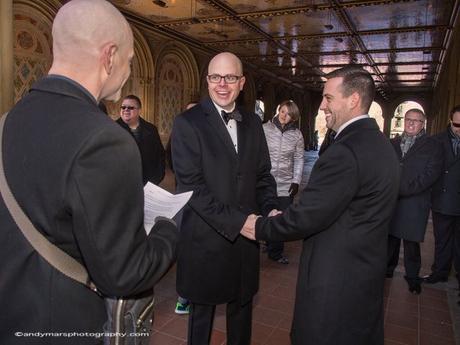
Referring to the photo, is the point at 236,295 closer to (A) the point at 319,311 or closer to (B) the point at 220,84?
(A) the point at 319,311

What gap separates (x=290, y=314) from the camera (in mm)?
3318

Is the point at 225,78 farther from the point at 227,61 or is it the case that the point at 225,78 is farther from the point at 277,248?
the point at 277,248

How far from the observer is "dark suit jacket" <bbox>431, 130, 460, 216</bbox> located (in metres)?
4.09

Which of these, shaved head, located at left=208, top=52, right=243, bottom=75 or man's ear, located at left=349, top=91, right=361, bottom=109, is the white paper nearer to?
man's ear, located at left=349, top=91, right=361, bottom=109

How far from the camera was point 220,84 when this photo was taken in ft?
7.28

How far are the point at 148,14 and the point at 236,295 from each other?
9665 millimetres

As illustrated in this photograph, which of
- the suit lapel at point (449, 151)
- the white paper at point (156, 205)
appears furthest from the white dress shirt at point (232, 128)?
the suit lapel at point (449, 151)

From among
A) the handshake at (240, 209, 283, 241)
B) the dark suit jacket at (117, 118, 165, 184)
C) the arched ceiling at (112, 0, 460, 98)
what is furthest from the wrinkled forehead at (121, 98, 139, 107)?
the arched ceiling at (112, 0, 460, 98)

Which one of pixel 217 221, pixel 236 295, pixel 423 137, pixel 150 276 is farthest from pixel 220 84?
pixel 423 137

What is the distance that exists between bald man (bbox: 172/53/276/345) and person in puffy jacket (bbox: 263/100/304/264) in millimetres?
2201

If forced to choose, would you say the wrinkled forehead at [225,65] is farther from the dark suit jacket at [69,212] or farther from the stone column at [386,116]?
the stone column at [386,116]

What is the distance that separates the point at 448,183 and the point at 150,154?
311 cm

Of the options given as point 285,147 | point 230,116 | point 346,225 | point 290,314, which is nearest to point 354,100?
point 346,225

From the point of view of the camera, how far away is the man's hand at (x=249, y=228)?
2.06 metres
